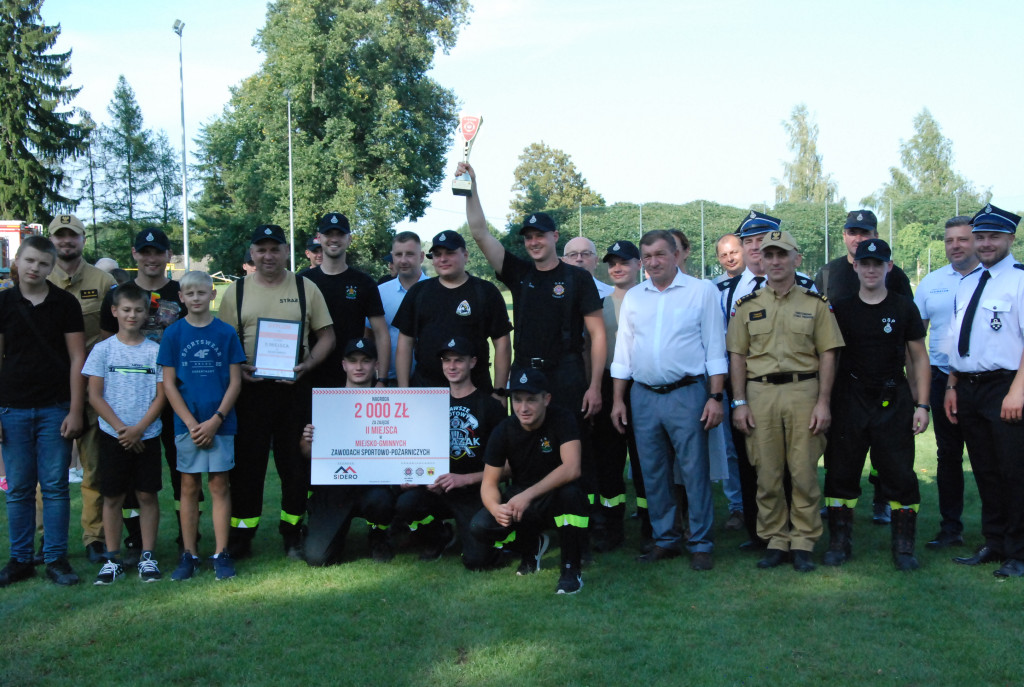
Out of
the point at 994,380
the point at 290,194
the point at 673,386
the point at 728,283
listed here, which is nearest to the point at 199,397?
the point at 673,386

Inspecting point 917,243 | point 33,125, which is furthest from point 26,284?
point 33,125

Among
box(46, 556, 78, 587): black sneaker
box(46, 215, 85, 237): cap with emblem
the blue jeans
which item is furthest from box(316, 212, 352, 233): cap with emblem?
box(46, 556, 78, 587): black sneaker

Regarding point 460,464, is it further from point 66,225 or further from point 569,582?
point 66,225

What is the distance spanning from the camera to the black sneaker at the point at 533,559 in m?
5.89

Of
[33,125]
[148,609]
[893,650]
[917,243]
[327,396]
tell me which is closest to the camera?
[893,650]

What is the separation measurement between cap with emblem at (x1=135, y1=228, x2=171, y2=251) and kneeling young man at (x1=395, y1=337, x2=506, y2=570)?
219 centimetres

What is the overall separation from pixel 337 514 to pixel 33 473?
2.05 m

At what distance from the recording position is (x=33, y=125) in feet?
148

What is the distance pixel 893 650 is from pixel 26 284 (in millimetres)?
5679

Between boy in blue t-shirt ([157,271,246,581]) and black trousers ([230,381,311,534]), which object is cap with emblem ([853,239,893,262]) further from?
boy in blue t-shirt ([157,271,246,581])

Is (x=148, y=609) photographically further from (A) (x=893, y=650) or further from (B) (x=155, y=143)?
(B) (x=155, y=143)

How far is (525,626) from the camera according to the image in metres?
4.82

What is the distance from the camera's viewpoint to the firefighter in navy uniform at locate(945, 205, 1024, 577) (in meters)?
5.64

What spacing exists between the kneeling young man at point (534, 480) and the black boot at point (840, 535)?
5.83 feet
